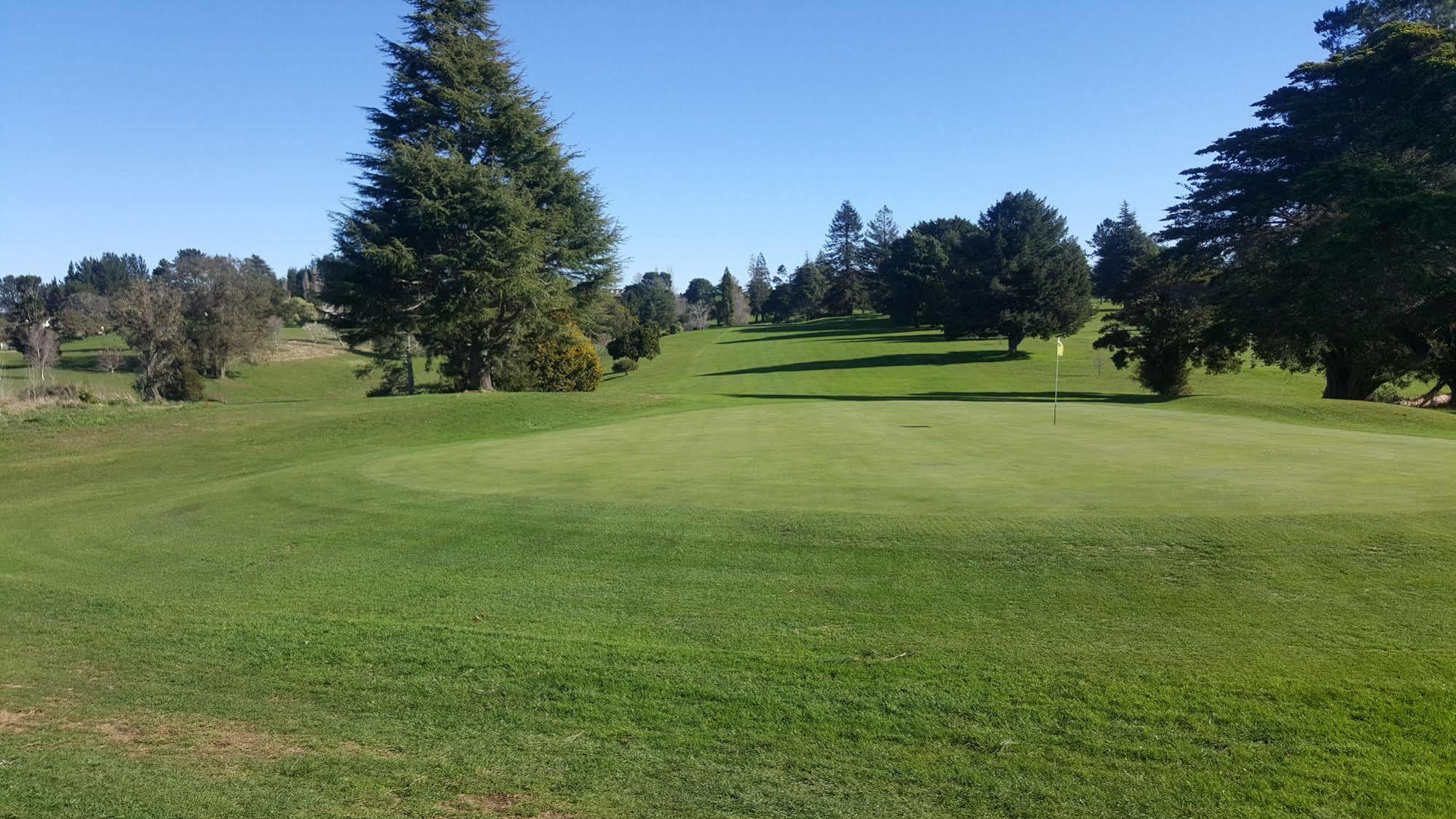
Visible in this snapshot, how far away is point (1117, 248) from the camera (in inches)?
4983

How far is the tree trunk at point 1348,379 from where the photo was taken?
3897 cm

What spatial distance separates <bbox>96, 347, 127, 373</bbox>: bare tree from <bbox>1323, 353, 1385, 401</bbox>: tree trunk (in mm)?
89622

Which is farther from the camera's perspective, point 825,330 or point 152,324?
point 825,330

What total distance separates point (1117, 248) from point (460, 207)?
114670mm

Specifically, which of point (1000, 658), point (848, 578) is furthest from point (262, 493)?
point (1000, 658)

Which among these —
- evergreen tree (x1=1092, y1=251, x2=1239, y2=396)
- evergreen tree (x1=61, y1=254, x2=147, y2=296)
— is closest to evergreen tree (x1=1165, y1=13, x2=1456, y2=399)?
evergreen tree (x1=1092, y1=251, x2=1239, y2=396)

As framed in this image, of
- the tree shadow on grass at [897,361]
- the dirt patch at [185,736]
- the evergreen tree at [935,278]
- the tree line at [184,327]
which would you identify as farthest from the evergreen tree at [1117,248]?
the dirt patch at [185,736]

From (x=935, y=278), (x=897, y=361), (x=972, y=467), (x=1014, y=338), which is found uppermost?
(x=935, y=278)

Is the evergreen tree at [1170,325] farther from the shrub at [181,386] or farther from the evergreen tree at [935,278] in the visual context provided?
the shrub at [181,386]

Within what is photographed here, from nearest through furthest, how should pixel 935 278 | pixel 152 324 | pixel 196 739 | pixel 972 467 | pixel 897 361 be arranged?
pixel 196 739 < pixel 972 467 < pixel 152 324 < pixel 897 361 < pixel 935 278

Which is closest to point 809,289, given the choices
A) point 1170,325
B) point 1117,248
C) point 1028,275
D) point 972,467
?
point 1117,248

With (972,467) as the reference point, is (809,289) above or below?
above

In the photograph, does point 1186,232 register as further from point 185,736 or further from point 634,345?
point 634,345

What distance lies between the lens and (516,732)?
560 centimetres
